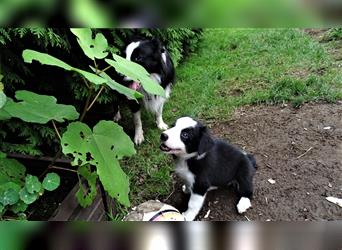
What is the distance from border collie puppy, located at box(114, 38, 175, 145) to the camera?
11.3ft

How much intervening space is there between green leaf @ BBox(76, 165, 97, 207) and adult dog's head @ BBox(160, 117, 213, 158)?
0.66m

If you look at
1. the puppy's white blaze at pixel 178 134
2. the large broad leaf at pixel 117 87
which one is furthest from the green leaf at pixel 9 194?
the puppy's white blaze at pixel 178 134

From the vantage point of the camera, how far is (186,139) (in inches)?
107

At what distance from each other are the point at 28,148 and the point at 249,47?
381 cm

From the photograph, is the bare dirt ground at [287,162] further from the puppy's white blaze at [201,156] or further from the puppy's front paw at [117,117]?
the puppy's front paw at [117,117]

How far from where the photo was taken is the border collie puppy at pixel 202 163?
2734mm

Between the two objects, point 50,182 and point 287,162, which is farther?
point 287,162

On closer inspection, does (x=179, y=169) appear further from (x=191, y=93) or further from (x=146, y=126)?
(x=191, y=93)

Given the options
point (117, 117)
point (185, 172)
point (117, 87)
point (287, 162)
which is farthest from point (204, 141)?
point (117, 117)

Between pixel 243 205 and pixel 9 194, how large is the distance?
172 cm

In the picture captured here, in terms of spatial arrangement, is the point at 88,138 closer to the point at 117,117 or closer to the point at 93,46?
the point at 93,46

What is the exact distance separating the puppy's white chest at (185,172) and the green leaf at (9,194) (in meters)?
1.29

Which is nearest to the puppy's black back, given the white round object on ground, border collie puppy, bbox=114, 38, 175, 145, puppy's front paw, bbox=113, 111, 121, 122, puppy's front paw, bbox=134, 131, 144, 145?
Answer: the white round object on ground

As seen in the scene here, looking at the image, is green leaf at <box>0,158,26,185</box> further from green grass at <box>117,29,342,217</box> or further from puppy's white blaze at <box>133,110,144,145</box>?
puppy's white blaze at <box>133,110,144,145</box>
